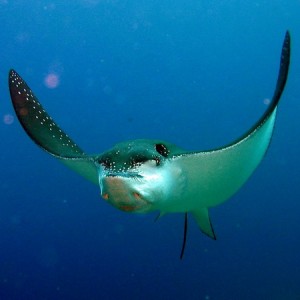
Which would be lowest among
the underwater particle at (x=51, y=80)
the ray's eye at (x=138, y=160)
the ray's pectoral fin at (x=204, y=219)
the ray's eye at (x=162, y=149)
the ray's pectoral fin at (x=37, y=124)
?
the ray's pectoral fin at (x=204, y=219)

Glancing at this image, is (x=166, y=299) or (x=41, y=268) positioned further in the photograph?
(x=41, y=268)

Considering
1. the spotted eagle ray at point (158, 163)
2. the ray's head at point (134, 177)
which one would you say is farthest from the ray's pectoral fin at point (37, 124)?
the ray's head at point (134, 177)

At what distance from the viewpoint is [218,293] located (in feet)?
57.3

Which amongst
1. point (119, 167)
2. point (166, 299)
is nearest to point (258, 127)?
point (119, 167)

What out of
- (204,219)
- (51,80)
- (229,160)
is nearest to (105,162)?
(229,160)

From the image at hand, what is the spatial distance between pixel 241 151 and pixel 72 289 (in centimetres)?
1792

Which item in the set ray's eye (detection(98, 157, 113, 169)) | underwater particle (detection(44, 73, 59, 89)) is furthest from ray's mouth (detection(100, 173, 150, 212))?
underwater particle (detection(44, 73, 59, 89))

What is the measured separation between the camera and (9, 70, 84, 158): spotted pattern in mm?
3219

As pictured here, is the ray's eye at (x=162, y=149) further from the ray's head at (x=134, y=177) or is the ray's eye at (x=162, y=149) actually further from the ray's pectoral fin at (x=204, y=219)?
the ray's pectoral fin at (x=204, y=219)

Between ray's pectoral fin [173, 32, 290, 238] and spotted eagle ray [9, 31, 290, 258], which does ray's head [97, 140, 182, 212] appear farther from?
ray's pectoral fin [173, 32, 290, 238]

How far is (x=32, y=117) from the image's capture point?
3.31 metres

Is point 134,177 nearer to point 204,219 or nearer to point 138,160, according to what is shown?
point 138,160

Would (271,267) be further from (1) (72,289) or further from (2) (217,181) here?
(2) (217,181)

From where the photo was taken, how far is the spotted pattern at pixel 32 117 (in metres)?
3.22
